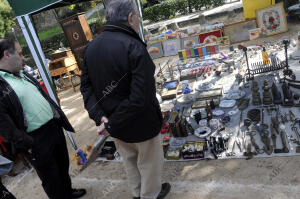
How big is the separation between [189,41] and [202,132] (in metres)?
5.74

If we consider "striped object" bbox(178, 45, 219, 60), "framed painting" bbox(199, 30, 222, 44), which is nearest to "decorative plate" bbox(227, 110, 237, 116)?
"striped object" bbox(178, 45, 219, 60)

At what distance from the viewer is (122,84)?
2.27 metres

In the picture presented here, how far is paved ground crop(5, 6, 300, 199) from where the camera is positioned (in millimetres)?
2848

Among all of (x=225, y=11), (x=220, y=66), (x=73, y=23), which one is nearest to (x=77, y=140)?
(x=220, y=66)

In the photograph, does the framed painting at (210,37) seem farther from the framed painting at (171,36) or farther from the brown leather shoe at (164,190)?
the brown leather shoe at (164,190)

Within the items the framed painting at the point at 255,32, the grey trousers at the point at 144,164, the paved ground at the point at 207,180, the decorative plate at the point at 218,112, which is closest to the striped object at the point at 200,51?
the framed painting at the point at 255,32

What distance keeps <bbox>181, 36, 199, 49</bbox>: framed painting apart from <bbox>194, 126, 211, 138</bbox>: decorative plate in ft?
17.9

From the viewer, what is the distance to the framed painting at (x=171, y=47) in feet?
31.2

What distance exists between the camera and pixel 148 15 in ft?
64.0

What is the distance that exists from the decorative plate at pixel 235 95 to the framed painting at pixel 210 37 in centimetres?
398

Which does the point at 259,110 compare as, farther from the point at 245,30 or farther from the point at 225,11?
the point at 225,11

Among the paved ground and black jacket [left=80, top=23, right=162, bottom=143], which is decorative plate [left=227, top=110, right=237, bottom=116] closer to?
the paved ground

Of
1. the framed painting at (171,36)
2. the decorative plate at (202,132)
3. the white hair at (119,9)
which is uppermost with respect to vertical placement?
the white hair at (119,9)

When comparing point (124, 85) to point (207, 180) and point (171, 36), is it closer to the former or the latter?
point (207, 180)
